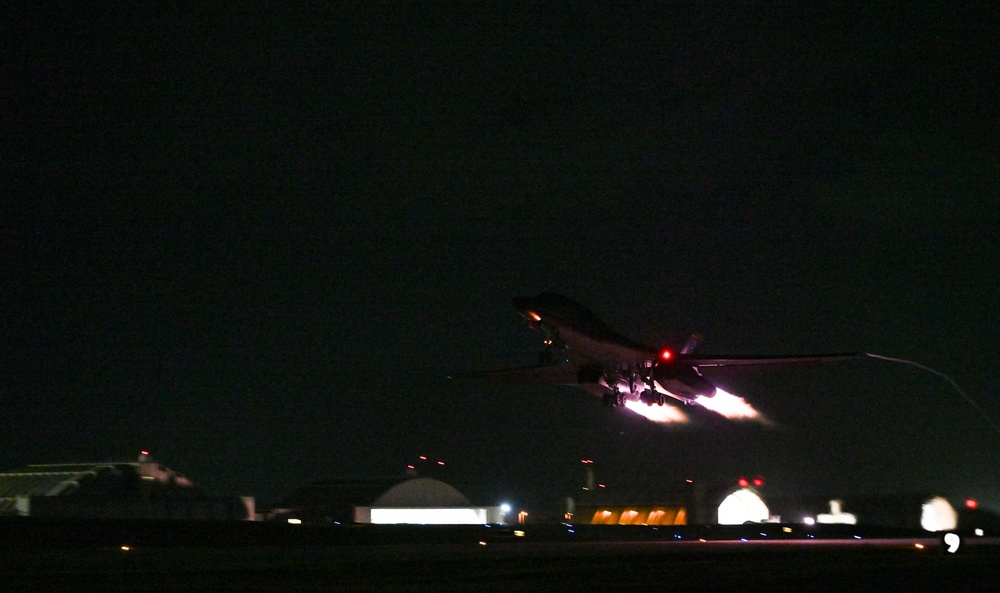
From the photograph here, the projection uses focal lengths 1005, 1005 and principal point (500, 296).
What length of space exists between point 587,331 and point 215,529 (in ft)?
55.9

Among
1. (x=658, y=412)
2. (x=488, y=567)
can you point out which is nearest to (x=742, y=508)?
(x=658, y=412)

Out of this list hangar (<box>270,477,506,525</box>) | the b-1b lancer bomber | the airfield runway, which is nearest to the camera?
the airfield runway

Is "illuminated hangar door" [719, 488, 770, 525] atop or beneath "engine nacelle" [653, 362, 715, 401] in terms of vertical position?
beneath

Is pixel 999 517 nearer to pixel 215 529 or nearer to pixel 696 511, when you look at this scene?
pixel 696 511

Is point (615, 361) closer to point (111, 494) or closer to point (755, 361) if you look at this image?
point (755, 361)

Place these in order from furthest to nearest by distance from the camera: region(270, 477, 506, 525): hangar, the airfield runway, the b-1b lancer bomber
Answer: region(270, 477, 506, 525): hangar, the b-1b lancer bomber, the airfield runway

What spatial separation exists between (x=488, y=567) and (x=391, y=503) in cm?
3848

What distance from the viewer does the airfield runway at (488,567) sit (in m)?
18.1

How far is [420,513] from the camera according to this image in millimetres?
62406

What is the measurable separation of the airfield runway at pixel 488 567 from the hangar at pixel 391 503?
79.6ft

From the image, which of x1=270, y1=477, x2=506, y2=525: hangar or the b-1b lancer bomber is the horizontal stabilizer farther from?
x1=270, y1=477, x2=506, y2=525: hangar

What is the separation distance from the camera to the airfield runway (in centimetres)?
1812

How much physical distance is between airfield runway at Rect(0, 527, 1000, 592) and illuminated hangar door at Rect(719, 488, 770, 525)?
23681mm

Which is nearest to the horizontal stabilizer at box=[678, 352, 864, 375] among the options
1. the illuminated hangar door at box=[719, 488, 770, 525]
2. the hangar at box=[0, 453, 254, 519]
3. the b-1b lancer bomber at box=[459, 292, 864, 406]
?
the b-1b lancer bomber at box=[459, 292, 864, 406]
